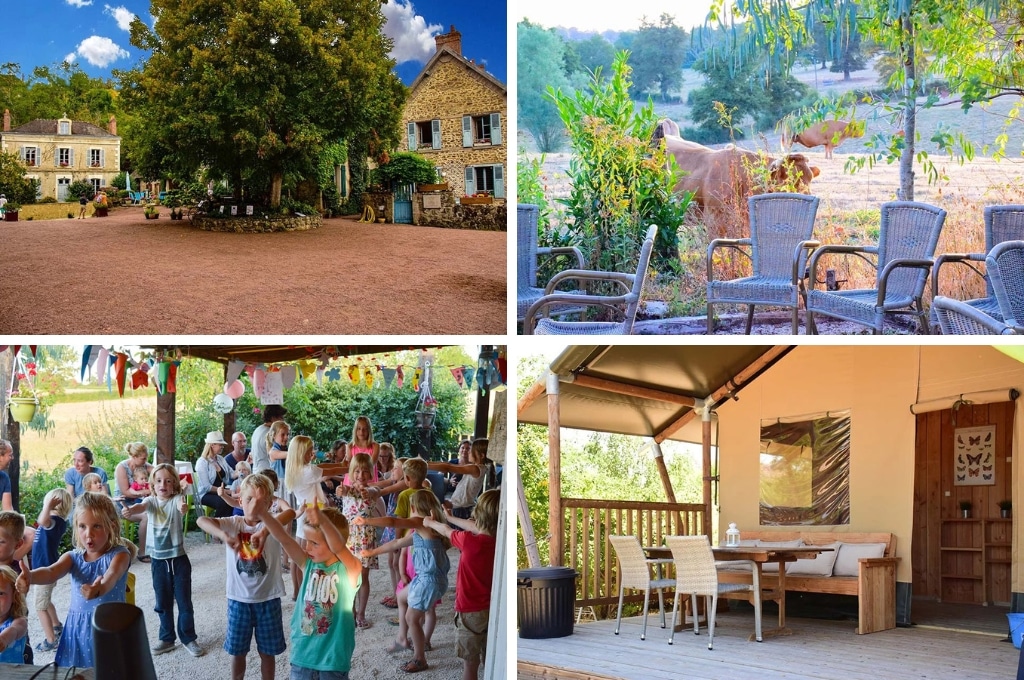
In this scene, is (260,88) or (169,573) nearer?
(169,573)

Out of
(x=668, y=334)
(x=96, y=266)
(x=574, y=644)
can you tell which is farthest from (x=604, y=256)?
(x=96, y=266)

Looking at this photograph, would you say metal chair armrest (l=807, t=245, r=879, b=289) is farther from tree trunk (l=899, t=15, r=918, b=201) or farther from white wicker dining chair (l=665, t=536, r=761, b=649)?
white wicker dining chair (l=665, t=536, r=761, b=649)

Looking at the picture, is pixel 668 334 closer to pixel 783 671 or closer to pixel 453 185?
pixel 453 185

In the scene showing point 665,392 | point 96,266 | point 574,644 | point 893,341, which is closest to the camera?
point 893,341

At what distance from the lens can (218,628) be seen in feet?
14.8

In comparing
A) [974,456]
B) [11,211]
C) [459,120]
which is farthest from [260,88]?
[974,456]

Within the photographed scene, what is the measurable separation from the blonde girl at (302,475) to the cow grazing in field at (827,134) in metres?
2.88

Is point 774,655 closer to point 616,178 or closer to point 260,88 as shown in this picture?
point 616,178

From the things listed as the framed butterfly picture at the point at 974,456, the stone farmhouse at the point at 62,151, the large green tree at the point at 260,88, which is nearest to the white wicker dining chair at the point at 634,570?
the large green tree at the point at 260,88

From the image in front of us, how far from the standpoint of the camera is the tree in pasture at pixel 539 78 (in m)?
4.86

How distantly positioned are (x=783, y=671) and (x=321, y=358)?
2576mm

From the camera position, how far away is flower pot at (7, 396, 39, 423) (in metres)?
4.69

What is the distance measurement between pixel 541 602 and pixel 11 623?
7.97ft

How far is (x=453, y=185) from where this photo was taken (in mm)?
5078
